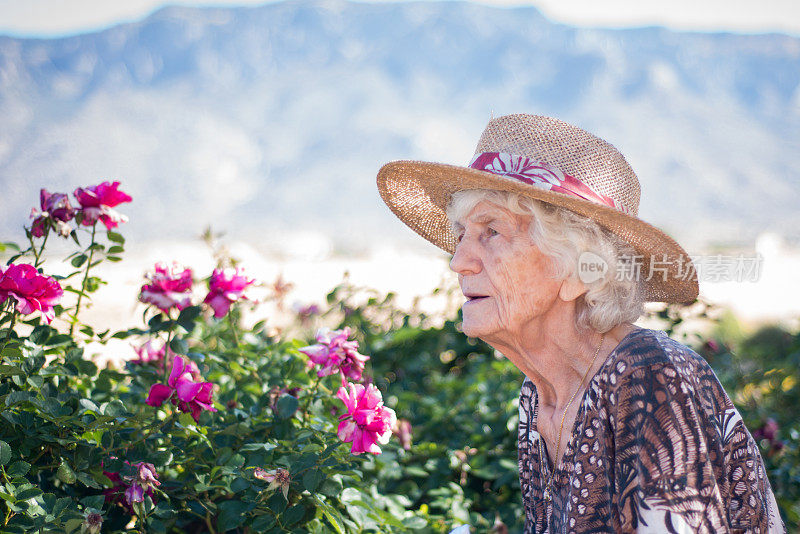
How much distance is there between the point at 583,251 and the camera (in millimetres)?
1780

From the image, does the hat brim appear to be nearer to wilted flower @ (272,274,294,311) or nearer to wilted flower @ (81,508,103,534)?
wilted flower @ (272,274,294,311)

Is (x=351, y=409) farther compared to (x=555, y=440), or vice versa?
(x=555, y=440)

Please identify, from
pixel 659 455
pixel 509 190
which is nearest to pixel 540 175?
pixel 509 190

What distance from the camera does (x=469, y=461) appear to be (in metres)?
2.52

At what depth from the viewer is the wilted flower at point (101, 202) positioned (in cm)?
186

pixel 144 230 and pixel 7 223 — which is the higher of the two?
pixel 144 230

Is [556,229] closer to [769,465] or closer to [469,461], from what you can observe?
[469,461]

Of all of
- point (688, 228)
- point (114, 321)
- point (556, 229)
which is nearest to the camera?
point (556, 229)

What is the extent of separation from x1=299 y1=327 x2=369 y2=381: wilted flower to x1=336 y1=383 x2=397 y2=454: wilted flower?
8.3 inches

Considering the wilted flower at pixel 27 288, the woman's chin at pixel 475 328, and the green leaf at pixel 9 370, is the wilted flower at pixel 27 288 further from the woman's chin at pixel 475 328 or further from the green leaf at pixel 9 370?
the woman's chin at pixel 475 328

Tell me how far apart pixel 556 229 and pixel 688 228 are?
10107cm

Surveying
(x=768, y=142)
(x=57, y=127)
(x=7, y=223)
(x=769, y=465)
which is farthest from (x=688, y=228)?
(x=769, y=465)

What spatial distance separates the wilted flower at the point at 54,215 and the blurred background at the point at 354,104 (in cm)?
6908

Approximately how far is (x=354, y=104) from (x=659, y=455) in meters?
168
